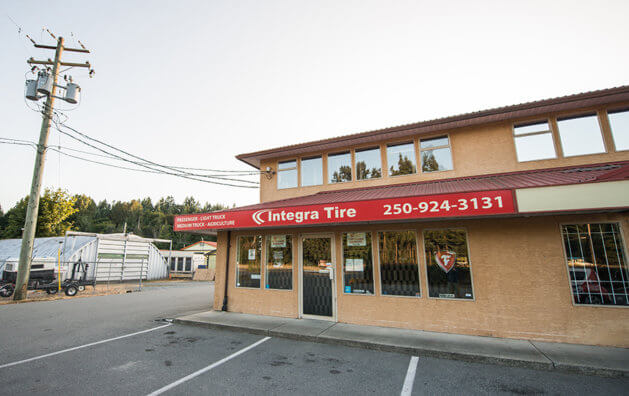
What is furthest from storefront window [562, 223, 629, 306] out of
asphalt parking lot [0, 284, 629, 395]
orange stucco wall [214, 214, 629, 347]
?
asphalt parking lot [0, 284, 629, 395]

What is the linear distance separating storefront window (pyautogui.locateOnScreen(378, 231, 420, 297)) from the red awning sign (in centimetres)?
153

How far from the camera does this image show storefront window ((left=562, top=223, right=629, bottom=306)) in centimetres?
577

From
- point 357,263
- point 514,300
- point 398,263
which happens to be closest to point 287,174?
point 357,263

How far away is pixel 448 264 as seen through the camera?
22.7 ft

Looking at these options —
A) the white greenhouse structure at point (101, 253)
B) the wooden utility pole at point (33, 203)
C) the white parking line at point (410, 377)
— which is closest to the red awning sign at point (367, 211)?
the white parking line at point (410, 377)

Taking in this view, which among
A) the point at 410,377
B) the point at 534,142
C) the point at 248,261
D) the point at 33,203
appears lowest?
the point at 410,377

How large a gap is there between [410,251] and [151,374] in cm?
614

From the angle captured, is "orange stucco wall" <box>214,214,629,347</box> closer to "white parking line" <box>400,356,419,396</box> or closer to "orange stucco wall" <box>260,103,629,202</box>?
"white parking line" <box>400,356,419,396</box>

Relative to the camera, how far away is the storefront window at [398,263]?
7.20 m

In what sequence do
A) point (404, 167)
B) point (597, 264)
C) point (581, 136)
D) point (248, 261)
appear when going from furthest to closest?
1. point (248, 261)
2. point (404, 167)
3. point (581, 136)
4. point (597, 264)

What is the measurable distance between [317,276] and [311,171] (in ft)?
12.8

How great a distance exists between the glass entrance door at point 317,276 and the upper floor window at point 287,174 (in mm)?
2694

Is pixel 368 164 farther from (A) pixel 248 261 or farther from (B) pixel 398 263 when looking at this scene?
(A) pixel 248 261

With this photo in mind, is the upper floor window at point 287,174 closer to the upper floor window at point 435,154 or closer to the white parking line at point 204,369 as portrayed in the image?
the upper floor window at point 435,154
